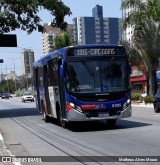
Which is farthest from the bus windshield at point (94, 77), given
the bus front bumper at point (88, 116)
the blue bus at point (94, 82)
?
the bus front bumper at point (88, 116)

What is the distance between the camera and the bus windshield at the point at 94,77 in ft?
55.0

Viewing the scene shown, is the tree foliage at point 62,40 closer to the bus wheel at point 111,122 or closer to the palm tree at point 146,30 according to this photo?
the palm tree at point 146,30

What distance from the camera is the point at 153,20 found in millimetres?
39500

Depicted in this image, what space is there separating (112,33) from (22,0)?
6262 centimetres

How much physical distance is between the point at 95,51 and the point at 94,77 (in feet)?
3.50

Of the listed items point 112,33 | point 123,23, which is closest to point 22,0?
point 123,23

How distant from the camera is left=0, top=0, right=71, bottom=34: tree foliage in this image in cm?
3041

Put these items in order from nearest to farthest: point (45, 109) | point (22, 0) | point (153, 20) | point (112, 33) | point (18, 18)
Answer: point (45, 109)
point (22, 0)
point (18, 18)
point (153, 20)
point (112, 33)

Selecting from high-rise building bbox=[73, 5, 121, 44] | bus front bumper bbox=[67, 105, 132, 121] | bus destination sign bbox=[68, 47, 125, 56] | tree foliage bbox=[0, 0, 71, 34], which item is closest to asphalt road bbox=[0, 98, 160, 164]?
bus front bumper bbox=[67, 105, 132, 121]

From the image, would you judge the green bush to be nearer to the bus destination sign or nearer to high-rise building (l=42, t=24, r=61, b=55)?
high-rise building (l=42, t=24, r=61, b=55)

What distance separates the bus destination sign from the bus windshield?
13.1 inches

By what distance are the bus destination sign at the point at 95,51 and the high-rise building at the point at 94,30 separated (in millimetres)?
55575

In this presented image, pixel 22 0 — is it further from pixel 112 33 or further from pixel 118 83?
pixel 112 33

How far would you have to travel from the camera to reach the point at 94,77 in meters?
16.8
